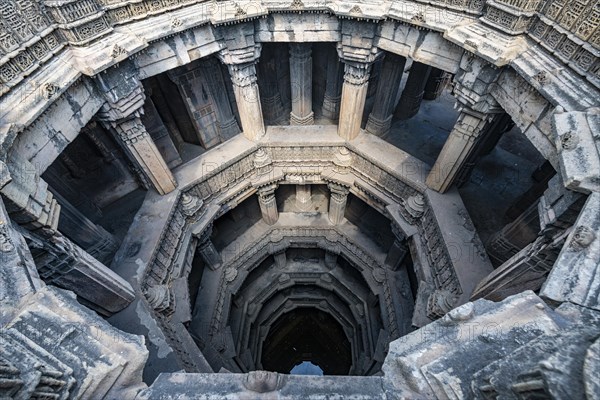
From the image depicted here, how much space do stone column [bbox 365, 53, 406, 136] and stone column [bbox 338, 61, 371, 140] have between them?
1.20 metres

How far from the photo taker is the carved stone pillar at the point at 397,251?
1154cm

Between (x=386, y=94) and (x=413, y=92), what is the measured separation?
186cm

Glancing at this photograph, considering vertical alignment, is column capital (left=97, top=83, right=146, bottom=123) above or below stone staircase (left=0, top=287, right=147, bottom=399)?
above

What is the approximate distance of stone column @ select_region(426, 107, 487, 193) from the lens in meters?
8.55

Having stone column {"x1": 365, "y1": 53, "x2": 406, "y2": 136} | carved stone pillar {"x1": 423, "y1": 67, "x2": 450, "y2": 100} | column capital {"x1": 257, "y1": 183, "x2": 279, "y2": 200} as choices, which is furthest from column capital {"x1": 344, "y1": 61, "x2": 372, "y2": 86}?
carved stone pillar {"x1": 423, "y1": 67, "x2": 450, "y2": 100}

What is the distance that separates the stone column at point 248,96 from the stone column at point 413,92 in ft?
19.7

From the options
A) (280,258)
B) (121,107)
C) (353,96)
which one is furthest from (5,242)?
(280,258)

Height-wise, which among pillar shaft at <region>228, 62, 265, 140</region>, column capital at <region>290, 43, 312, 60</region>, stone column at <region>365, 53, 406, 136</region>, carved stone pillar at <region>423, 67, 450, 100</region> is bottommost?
pillar shaft at <region>228, 62, 265, 140</region>

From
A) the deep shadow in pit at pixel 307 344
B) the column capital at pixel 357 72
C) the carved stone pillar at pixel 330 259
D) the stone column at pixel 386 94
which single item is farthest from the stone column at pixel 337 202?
the deep shadow in pit at pixel 307 344

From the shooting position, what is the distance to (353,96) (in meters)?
10.8

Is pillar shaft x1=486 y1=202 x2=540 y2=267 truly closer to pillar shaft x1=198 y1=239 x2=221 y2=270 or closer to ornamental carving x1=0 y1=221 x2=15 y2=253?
pillar shaft x1=198 y1=239 x2=221 y2=270

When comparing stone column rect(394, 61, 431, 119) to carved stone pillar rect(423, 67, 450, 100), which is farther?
carved stone pillar rect(423, 67, 450, 100)

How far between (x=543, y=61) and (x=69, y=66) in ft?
31.9

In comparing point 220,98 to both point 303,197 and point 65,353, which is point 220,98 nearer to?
point 303,197
